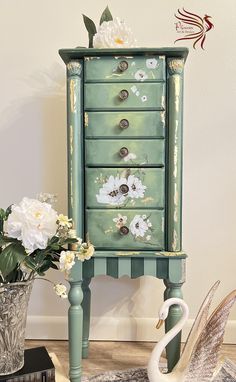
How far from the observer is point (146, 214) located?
1391 mm

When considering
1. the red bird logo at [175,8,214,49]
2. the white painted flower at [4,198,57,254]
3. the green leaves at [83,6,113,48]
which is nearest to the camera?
the white painted flower at [4,198,57,254]

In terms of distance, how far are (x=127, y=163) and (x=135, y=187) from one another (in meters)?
0.09

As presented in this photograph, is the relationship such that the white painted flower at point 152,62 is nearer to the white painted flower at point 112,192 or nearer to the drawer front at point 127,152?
the drawer front at point 127,152

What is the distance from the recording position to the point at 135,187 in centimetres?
139

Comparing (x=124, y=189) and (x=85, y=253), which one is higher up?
(x=124, y=189)

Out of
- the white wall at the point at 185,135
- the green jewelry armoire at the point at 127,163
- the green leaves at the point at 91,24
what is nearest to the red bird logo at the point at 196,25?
the white wall at the point at 185,135

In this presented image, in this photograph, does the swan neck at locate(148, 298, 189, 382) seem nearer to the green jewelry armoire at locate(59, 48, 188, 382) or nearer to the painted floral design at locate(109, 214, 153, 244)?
the green jewelry armoire at locate(59, 48, 188, 382)

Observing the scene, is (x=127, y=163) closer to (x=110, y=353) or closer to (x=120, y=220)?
(x=120, y=220)

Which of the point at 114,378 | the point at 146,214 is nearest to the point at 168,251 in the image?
the point at 146,214

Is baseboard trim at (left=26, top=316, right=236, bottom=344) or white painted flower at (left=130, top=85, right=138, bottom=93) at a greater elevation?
white painted flower at (left=130, top=85, right=138, bottom=93)

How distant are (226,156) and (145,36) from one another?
2.10 feet

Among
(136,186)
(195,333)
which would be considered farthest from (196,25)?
(195,333)

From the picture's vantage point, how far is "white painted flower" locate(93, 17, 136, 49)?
142cm

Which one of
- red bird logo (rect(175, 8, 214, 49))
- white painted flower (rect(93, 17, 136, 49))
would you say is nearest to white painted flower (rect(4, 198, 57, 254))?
white painted flower (rect(93, 17, 136, 49))
